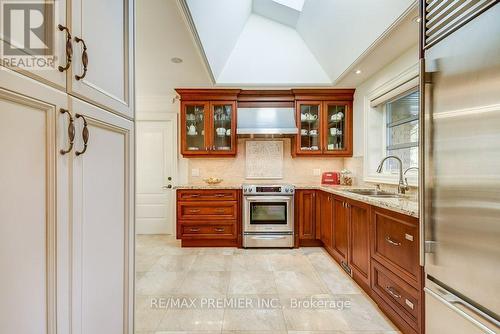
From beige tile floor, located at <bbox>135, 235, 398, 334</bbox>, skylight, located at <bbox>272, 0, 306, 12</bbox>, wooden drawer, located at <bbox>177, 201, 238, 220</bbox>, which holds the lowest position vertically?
beige tile floor, located at <bbox>135, 235, 398, 334</bbox>

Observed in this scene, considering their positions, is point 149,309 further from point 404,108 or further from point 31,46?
point 404,108

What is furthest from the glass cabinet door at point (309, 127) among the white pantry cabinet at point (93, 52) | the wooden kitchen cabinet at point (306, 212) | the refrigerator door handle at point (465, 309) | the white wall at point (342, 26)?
the white pantry cabinet at point (93, 52)

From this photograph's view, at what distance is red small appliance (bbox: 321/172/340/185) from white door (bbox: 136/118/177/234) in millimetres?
2541

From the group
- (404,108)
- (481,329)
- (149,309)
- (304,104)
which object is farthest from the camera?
(304,104)

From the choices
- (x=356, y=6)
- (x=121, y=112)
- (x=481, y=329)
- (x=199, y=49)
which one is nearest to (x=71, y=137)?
(x=121, y=112)

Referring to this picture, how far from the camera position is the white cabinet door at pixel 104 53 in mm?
756

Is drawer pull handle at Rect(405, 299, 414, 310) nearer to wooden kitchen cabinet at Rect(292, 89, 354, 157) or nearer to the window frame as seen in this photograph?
the window frame

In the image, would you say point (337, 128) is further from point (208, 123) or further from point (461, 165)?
point (461, 165)

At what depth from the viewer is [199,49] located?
2523 millimetres

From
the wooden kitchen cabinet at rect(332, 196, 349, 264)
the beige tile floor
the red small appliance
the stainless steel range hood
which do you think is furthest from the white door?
the wooden kitchen cabinet at rect(332, 196, 349, 264)

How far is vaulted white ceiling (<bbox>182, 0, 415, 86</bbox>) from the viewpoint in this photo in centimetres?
230

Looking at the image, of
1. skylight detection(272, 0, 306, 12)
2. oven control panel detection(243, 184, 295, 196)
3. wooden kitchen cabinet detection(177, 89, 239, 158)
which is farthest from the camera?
wooden kitchen cabinet detection(177, 89, 239, 158)

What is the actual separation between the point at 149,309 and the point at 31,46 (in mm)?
2062

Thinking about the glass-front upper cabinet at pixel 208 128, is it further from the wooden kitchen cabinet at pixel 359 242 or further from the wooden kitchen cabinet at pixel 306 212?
the wooden kitchen cabinet at pixel 359 242
